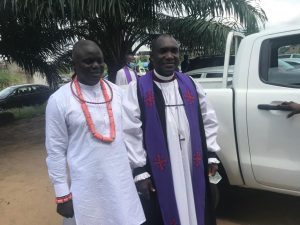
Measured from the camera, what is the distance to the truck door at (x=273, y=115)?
3141 millimetres

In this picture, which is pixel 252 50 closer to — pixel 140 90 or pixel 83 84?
pixel 140 90

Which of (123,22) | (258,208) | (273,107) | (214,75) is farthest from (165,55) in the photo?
(123,22)

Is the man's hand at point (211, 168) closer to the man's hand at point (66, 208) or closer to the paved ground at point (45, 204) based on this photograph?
the man's hand at point (66, 208)

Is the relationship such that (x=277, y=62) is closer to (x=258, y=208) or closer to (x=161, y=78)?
(x=161, y=78)

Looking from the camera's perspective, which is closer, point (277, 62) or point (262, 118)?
point (262, 118)

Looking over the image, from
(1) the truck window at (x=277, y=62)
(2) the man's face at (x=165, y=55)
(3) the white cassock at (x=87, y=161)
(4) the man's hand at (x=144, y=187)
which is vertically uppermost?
(2) the man's face at (x=165, y=55)

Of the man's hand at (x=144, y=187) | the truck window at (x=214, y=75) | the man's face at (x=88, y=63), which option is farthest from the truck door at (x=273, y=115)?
the truck window at (x=214, y=75)

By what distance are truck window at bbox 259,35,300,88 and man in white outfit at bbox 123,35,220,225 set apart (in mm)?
867

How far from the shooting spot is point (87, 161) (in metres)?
2.37

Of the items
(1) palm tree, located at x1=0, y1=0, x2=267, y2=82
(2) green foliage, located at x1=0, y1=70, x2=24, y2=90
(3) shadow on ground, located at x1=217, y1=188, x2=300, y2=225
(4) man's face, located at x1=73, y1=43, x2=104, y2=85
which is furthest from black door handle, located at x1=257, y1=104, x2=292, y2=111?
(2) green foliage, located at x1=0, y1=70, x2=24, y2=90

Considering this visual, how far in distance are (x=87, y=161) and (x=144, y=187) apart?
0.44 m

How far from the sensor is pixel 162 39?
2.63 m

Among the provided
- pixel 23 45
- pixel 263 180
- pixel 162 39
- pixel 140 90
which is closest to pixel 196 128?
pixel 140 90

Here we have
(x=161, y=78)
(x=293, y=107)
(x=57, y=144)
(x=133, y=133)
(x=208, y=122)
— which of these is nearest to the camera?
(x=57, y=144)
